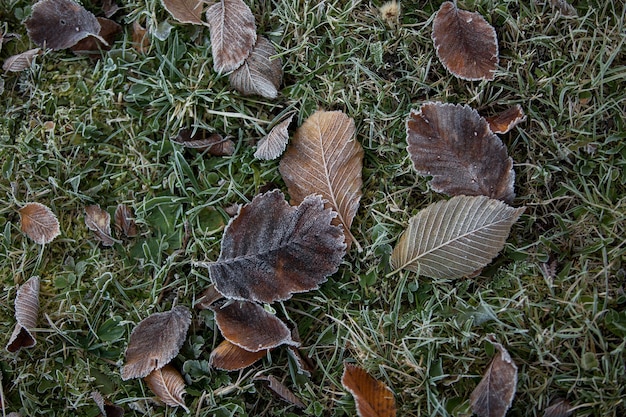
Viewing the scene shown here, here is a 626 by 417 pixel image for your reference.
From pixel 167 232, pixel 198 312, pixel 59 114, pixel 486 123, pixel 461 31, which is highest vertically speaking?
pixel 461 31

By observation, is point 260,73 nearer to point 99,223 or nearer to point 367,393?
point 99,223

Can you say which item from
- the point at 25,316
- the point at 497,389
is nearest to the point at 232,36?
the point at 25,316

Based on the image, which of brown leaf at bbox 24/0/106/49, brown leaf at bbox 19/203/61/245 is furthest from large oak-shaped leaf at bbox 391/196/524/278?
brown leaf at bbox 24/0/106/49

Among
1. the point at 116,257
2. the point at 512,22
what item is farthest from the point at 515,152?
the point at 116,257

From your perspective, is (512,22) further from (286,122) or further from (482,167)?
(286,122)

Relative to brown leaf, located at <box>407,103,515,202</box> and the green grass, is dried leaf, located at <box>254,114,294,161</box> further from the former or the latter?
brown leaf, located at <box>407,103,515,202</box>

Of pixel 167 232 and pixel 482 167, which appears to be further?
pixel 167 232
